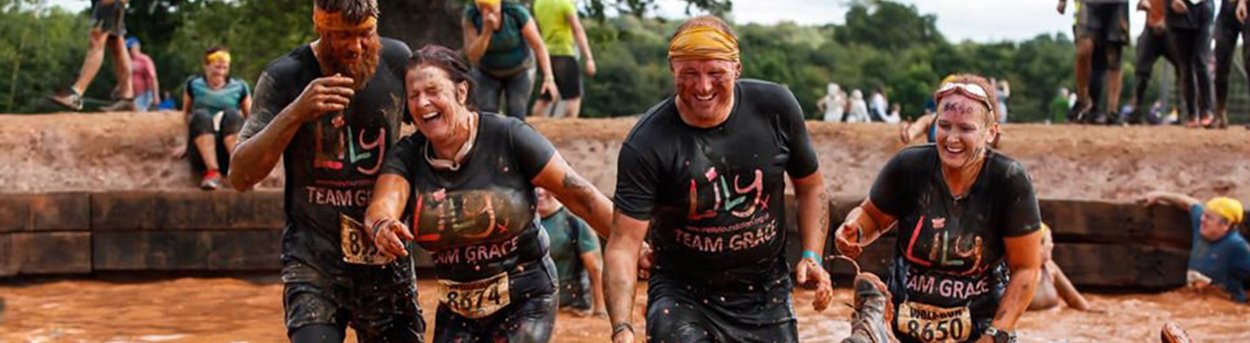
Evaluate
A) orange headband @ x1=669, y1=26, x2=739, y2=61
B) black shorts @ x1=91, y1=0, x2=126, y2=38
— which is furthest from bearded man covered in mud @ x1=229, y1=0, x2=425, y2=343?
black shorts @ x1=91, y1=0, x2=126, y2=38

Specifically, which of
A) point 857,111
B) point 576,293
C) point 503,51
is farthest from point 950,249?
point 857,111

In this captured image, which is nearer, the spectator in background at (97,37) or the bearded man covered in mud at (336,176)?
the bearded man covered in mud at (336,176)

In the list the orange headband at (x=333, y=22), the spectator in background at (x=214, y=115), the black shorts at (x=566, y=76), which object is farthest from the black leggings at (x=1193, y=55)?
the orange headband at (x=333, y=22)

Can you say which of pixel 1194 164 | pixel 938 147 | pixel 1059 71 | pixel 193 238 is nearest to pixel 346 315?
pixel 938 147

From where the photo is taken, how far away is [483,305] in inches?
219

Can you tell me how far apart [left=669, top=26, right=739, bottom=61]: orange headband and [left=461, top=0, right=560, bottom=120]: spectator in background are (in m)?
7.39

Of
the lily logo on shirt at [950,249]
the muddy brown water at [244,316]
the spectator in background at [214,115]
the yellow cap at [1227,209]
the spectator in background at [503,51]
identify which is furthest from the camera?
the spectator in background at [214,115]

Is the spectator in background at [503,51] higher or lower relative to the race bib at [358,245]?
higher

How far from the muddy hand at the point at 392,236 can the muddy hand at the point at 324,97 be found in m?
0.41

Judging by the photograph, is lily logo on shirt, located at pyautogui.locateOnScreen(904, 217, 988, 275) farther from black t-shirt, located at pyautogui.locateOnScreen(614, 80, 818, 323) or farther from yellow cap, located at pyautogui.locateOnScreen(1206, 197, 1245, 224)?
yellow cap, located at pyautogui.locateOnScreen(1206, 197, 1245, 224)

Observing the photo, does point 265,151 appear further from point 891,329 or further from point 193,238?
point 193,238

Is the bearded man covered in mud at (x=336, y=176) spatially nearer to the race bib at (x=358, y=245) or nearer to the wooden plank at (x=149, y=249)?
the race bib at (x=358, y=245)

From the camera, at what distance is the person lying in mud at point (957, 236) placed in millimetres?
5691

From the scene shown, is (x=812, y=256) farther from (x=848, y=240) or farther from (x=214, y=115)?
(x=214, y=115)
